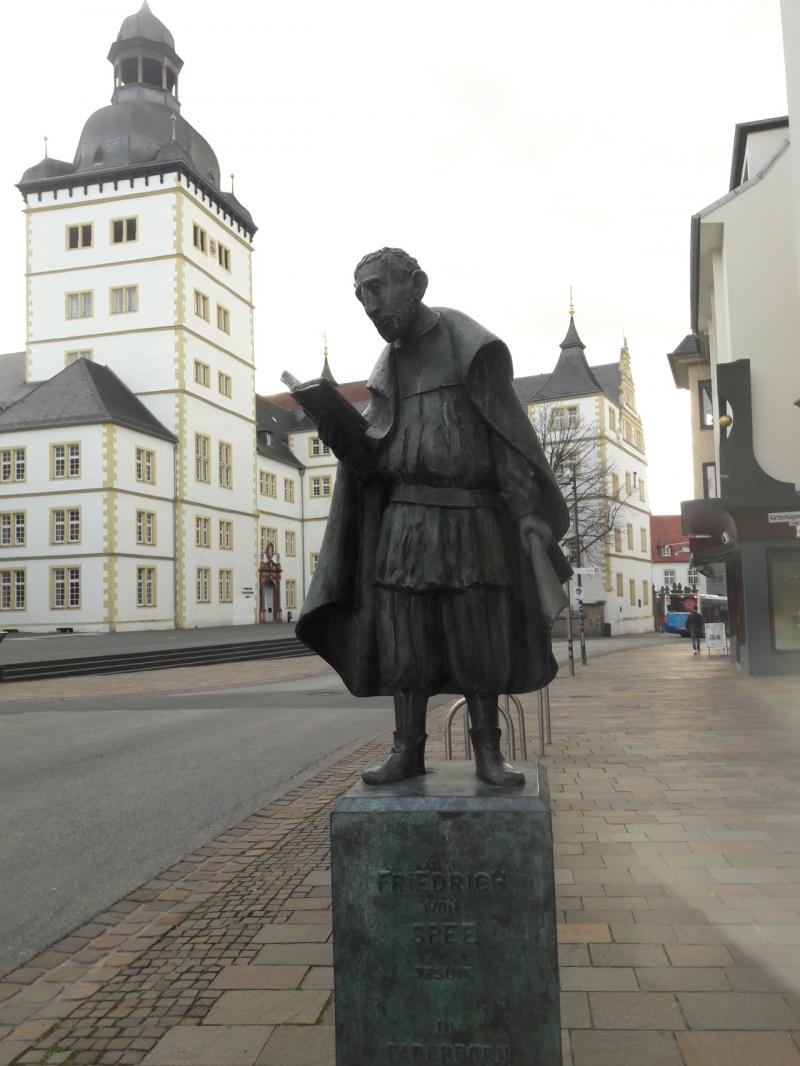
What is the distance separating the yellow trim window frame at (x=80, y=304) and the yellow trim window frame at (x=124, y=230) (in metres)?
2.77

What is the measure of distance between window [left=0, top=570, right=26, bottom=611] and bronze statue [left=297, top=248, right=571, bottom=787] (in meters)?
42.3

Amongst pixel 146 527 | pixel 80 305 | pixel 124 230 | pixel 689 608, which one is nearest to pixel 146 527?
pixel 146 527

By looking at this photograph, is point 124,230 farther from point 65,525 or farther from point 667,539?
point 667,539

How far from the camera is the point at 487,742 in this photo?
3314 millimetres

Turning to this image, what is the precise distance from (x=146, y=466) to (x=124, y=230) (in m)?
12.2

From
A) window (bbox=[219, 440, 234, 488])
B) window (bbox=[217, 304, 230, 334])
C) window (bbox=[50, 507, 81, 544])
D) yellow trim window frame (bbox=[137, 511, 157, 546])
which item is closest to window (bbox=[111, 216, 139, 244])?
window (bbox=[217, 304, 230, 334])

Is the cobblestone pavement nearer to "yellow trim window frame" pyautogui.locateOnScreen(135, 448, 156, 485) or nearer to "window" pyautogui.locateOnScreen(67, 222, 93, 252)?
"yellow trim window frame" pyautogui.locateOnScreen(135, 448, 156, 485)

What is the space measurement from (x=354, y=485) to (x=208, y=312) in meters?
49.3

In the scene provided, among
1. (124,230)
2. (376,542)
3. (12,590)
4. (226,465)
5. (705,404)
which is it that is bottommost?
(376,542)

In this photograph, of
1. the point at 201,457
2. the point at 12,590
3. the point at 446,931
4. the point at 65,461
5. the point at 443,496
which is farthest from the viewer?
the point at 201,457

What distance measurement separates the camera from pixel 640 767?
8688 millimetres

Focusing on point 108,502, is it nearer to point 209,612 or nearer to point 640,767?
point 209,612

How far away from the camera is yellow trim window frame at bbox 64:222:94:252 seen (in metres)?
49.0

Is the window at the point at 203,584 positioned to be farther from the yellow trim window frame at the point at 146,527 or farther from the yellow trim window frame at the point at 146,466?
the yellow trim window frame at the point at 146,466
